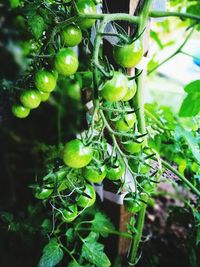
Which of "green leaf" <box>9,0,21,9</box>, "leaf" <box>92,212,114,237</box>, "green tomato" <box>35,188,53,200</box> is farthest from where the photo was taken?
"green leaf" <box>9,0,21,9</box>

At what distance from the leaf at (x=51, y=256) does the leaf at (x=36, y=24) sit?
56cm

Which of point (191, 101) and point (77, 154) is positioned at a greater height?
point (191, 101)

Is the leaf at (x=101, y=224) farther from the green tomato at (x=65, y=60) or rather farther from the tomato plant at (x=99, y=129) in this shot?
the green tomato at (x=65, y=60)

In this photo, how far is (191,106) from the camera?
3.21 ft

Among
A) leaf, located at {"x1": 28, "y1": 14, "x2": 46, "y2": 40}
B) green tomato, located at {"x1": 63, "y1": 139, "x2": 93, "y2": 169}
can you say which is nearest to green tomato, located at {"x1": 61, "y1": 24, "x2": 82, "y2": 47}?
leaf, located at {"x1": 28, "y1": 14, "x2": 46, "y2": 40}

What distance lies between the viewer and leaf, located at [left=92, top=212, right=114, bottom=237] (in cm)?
100

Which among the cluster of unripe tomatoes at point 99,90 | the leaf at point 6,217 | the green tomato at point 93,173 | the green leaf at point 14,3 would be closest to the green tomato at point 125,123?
the cluster of unripe tomatoes at point 99,90

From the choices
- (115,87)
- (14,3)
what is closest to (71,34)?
(115,87)

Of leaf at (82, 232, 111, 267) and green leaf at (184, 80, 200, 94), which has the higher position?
green leaf at (184, 80, 200, 94)

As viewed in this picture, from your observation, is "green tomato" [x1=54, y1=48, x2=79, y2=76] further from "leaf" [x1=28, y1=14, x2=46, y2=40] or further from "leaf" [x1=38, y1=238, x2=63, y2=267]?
"leaf" [x1=38, y1=238, x2=63, y2=267]

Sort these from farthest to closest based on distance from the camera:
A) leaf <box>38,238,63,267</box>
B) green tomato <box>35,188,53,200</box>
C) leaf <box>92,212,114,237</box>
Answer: leaf <box>92,212,114,237</box> < leaf <box>38,238,63,267</box> < green tomato <box>35,188,53,200</box>

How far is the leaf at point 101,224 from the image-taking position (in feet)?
3.27

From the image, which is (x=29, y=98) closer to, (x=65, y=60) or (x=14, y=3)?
(x=65, y=60)

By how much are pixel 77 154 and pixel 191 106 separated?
0.51 metres
